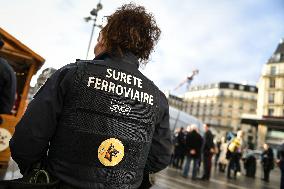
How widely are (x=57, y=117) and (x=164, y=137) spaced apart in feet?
2.65

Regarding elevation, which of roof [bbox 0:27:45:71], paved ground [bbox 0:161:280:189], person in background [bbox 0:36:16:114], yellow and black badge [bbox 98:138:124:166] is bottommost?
paved ground [bbox 0:161:280:189]

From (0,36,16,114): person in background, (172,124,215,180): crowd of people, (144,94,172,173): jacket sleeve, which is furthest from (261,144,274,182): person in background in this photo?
(144,94,172,173): jacket sleeve

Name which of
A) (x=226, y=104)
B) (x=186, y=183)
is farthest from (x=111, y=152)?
(x=226, y=104)

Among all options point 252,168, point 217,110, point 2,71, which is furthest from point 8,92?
point 217,110

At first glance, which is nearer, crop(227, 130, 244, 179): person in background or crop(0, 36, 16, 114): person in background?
crop(0, 36, 16, 114): person in background

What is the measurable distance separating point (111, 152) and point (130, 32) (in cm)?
76

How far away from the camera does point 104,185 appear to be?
1836mm

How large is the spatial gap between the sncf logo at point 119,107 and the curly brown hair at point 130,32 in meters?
0.33

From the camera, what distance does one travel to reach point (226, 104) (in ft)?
321

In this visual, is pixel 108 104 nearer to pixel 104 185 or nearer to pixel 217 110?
pixel 104 185

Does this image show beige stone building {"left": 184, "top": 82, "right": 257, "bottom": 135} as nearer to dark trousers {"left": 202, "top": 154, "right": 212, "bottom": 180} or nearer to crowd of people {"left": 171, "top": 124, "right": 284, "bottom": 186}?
crowd of people {"left": 171, "top": 124, "right": 284, "bottom": 186}

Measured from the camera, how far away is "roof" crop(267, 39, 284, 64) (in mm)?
68688

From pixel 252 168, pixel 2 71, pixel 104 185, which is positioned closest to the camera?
pixel 104 185

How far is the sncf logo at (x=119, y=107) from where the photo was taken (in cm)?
191
